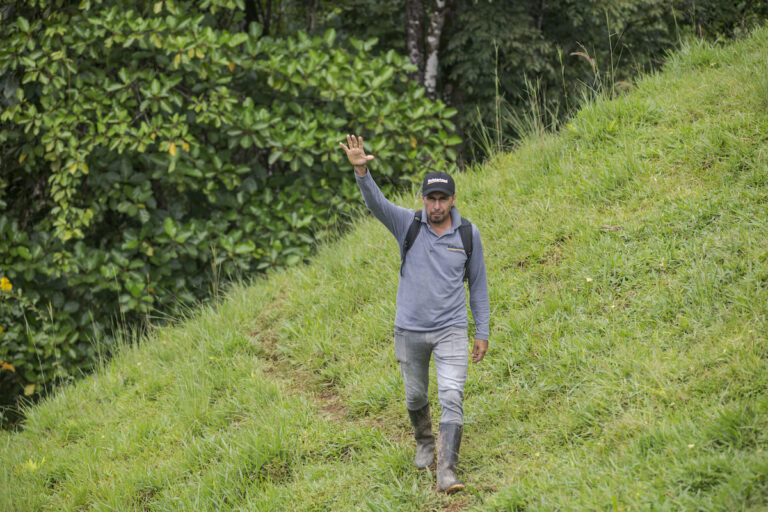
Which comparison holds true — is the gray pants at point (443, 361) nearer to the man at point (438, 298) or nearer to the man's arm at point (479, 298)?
the man at point (438, 298)

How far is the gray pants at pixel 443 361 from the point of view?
375 cm

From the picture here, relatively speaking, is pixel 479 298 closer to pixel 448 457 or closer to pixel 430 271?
pixel 430 271

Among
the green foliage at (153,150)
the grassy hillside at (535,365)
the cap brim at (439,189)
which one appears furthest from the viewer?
the green foliage at (153,150)

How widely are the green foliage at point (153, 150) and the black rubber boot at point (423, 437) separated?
3658 millimetres

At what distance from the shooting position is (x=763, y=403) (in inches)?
127

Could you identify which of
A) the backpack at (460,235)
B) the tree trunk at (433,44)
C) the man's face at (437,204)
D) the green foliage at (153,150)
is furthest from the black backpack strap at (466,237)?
the tree trunk at (433,44)

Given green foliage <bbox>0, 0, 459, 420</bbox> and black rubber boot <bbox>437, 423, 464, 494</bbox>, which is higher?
green foliage <bbox>0, 0, 459, 420</bbox>

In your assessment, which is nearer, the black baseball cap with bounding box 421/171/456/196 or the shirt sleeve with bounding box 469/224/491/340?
the black baseball cap with bounding box 421/171/456/196

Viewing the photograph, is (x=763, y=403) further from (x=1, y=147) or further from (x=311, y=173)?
(x=1, y=147)

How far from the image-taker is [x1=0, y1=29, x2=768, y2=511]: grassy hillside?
3469mm

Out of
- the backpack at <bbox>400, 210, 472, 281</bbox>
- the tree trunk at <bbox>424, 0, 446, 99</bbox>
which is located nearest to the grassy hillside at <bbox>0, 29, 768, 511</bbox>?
the backpack at <bbox>400, 210, 472, 281</bbox>

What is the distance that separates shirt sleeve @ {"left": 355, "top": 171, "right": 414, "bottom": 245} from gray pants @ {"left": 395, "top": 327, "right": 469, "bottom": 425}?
610mm

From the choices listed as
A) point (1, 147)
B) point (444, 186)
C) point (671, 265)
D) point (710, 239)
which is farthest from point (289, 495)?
point (1, 147)

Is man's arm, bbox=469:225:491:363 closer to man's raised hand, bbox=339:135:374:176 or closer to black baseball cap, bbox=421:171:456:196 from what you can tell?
black baseball cap, bbox=421:171:456:196
